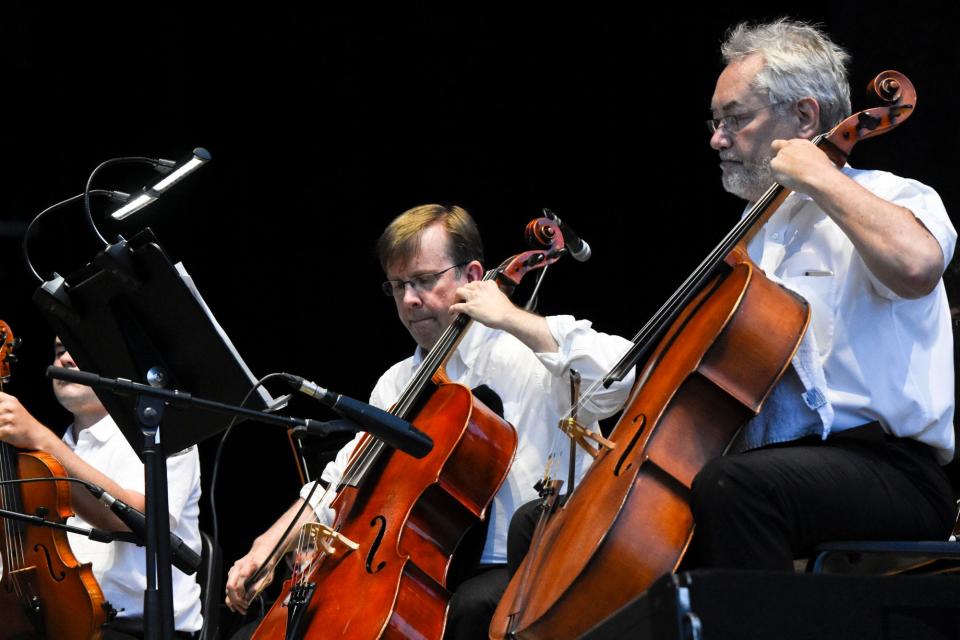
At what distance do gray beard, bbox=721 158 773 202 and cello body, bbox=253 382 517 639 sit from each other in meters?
0.81

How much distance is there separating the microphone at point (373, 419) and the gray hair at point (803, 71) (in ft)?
3.69

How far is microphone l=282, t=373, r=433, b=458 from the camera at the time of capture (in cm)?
196

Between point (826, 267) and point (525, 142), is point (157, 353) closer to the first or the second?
point (826, 267)

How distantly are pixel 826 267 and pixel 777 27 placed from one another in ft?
2.17

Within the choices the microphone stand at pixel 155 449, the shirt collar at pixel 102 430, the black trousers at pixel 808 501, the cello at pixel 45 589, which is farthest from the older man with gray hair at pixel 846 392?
the shirt collar at pixel 102 430

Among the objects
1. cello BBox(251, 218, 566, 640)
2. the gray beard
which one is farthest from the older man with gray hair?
cello BBox(251, 218, 566, 640)

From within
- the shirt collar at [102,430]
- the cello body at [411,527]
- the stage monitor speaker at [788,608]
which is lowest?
the shirt collar at [102,430]

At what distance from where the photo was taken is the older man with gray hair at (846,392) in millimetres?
1940

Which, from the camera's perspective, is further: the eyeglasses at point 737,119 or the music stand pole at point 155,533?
the eyeglasses at point 737,119

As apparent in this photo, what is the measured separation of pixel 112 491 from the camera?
324 cm

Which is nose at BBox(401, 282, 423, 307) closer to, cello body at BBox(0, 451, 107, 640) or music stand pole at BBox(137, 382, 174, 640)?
cello body at BBox(0, 451, 107, 640)

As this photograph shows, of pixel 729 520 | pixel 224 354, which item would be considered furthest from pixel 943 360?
pixel 224 354

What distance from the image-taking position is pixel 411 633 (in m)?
2.46

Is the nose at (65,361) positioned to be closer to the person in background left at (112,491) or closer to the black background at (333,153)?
the person in background left at (112,491)
